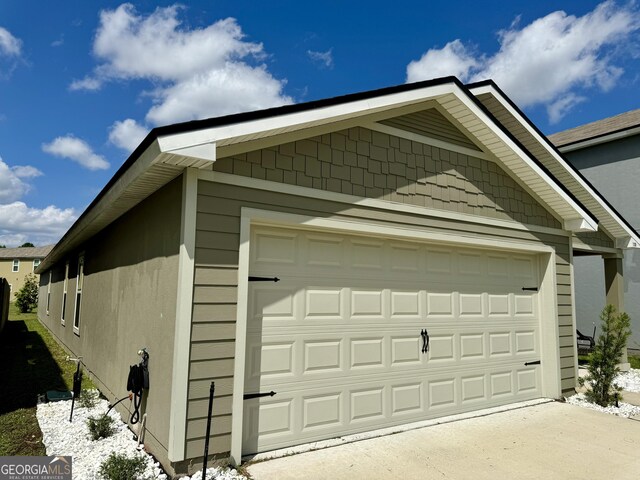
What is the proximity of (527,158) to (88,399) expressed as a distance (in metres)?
7.52

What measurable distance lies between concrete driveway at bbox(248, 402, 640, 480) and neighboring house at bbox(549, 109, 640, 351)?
30.9 ft

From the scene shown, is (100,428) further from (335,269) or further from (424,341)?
(424,341)

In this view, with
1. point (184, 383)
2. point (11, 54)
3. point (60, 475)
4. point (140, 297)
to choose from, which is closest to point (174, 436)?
point (184, 383)

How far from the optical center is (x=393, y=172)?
5.30 m

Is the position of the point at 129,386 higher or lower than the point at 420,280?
lower

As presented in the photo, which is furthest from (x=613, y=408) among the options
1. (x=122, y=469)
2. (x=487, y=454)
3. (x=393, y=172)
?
(x=122, y=469)

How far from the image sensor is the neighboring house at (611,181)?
505 inches

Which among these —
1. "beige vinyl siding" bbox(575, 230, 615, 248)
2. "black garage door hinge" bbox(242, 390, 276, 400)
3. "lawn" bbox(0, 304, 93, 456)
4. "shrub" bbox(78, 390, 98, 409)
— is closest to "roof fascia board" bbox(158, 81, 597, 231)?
"beige vinyl siding" bbox(575, 230, 615, 248)

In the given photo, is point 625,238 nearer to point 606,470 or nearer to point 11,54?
point 606,470

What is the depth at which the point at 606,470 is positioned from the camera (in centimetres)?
400

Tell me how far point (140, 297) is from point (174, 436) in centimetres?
196

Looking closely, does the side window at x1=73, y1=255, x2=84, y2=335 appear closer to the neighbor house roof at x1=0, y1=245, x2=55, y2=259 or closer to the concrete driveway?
the concrete driveway

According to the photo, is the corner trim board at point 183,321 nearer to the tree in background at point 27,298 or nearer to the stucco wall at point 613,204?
the stucco wall at point 613,204

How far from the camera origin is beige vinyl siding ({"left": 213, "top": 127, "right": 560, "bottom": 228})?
4.43 metres
